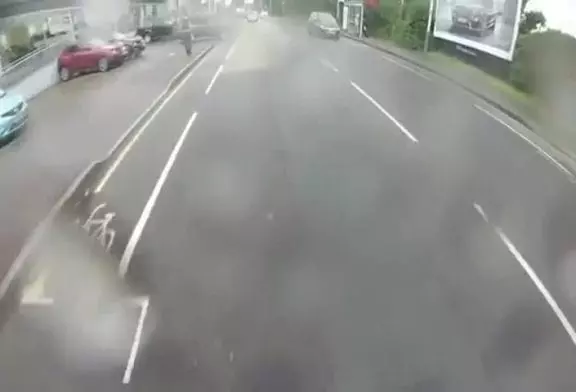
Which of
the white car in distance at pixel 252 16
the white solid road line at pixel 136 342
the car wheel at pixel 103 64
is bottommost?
the white solid road line at pixel 136 342

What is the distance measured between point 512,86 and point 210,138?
2503 mm

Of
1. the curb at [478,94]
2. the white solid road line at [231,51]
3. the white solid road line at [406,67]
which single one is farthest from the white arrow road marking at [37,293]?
the white solid road line at [406,67]

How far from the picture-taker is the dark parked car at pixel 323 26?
721cm

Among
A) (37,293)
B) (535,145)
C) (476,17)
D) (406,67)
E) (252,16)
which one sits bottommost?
(406,67)

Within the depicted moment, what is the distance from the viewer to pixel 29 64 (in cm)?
275

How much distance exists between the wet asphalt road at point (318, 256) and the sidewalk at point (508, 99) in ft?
0.45

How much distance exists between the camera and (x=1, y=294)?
8.40 feet

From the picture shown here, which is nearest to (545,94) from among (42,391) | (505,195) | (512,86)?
(512,86)

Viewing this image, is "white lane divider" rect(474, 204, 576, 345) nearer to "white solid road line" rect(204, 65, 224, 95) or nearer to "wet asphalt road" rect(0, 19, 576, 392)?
"wet asphalt road" rect(0, 19, 576, 392)

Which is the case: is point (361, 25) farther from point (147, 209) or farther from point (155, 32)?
point (147, 209)

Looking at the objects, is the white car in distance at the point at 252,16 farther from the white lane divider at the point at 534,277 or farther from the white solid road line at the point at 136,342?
the white solid road line at the point at 136,342

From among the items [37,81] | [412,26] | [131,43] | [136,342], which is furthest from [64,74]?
[412,26]

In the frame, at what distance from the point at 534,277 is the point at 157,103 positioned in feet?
6.17

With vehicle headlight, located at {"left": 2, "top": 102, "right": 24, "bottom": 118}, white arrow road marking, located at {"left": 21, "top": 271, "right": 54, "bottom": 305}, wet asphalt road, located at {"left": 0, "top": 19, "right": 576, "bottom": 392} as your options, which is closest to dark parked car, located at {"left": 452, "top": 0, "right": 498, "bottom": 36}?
wet asphalt road, located at {"left": 0, "top": 19, "right": 576, "bottom": 392}
